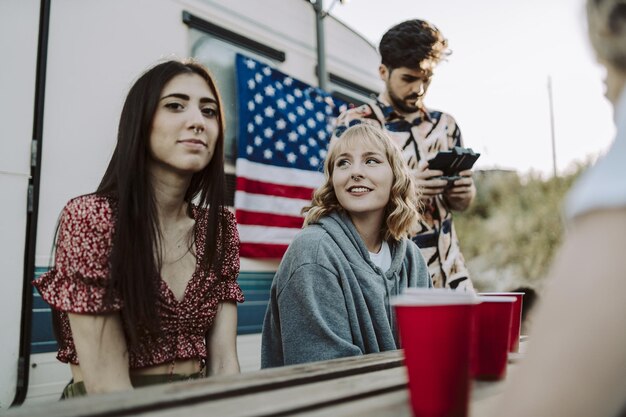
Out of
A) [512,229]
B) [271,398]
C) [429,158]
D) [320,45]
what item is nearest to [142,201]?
[271,398]

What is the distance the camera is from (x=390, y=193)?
2346 mm

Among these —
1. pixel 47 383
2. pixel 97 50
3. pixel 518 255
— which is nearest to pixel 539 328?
pixel 47 383

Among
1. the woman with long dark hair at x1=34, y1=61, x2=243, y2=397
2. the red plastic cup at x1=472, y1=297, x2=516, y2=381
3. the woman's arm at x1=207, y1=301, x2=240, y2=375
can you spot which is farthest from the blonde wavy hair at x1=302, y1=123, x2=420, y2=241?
the red plastic cup at x1=472, y1=297, x2=516, y2=381

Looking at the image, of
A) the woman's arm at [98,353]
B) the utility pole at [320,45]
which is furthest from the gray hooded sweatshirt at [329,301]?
the utility pole at [320,45]

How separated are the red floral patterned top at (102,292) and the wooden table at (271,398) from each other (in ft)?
1.89

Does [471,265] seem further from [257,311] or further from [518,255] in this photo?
[257,311]

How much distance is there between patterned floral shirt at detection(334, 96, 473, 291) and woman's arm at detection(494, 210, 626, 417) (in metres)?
2.28

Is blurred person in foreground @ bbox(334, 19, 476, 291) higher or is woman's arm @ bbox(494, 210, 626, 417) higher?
blurred person in foreground @ bbox(334, 19, 476, 291)

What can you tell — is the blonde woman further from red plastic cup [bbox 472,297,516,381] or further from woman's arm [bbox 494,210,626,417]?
woman's arm [bbox 494,210,626,417]

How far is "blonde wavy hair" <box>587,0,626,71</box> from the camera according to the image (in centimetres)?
61

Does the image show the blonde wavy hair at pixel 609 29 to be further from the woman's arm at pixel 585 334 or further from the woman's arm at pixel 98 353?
the woman's arm at pixel 98 353

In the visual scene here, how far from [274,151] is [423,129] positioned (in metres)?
1.02

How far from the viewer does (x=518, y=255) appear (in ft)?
47.0

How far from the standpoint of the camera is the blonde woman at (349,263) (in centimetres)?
186
